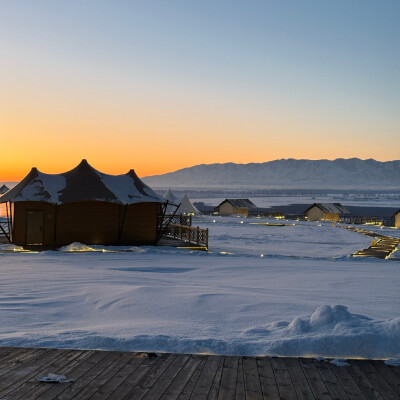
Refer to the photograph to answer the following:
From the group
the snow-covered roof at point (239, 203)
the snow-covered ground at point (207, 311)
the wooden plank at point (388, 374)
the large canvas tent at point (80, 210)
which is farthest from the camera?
the snow-covered roof at point (239, 203)

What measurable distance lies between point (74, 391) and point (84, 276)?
826cm

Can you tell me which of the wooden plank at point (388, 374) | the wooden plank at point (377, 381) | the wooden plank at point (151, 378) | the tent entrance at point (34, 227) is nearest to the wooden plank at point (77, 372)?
the wooden plank at point (151, 378)

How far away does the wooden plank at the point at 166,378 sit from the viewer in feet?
15.5

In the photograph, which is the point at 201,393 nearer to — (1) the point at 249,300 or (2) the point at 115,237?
(1) the point at 249,300

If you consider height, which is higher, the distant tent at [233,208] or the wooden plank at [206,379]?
the wooden plank at [206,379]

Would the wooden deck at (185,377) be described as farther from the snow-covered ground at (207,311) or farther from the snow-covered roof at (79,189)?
the snow-covered roof at (79,189)

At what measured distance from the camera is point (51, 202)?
23266 mm

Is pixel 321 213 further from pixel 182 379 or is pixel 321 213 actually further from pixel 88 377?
pixel 88 377

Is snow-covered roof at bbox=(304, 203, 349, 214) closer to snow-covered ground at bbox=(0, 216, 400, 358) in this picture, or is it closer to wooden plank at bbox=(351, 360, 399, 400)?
snow-covered ground at bbox=(0, 216, 400, 358)

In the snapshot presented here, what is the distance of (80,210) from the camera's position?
2442cm

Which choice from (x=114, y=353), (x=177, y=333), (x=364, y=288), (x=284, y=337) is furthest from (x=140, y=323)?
(x=364, y=288)

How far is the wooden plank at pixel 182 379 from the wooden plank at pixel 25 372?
1.60m

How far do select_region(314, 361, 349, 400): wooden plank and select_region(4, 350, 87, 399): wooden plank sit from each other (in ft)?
9.98

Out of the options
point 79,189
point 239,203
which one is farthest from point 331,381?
point 239,203
